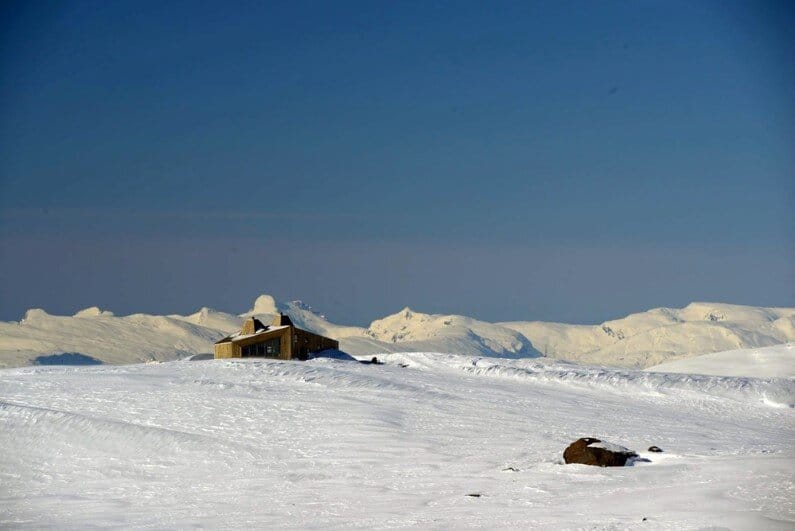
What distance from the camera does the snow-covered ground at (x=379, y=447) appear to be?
90.7ft

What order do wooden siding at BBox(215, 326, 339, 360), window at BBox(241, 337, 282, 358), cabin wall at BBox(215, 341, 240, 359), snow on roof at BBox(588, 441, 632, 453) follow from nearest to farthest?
snow on roof at BBox(588, 441, 632, 453)
cabin wall at BBox(215, 341, 240, 359)
wooden siding at BBox(215, 326, 339, 360)
window at BBox(241, 337, 282, 358)

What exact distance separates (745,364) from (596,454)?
56142 mm

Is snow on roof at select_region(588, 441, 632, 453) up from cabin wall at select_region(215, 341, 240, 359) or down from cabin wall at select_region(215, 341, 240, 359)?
down

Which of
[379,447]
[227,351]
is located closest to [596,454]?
[379,447]

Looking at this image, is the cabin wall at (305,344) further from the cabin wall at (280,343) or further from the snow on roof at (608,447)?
the snow on roof at (608,447)

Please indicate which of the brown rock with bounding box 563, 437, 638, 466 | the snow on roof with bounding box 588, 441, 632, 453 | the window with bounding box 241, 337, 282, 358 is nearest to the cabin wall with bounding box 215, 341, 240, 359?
the window with bounding box 241, 337, 282, 358

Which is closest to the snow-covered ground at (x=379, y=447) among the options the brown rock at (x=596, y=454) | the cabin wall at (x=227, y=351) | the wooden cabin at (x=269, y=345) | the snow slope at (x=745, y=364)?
the brown rock at (x=596, y=454)

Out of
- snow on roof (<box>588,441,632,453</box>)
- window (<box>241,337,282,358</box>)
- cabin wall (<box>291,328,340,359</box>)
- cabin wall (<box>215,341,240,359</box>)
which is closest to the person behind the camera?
snow on roof (<box>588,441,632,453</box>)

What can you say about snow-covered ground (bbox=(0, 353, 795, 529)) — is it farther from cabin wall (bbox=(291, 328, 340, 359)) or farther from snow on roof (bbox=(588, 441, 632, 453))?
cabin wall (bbox=(291, 328, 340, 359))

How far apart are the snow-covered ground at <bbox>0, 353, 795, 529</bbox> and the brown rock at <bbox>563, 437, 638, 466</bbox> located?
0.66 metres

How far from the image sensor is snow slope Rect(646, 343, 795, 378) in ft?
269

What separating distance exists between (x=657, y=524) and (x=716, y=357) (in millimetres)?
73237

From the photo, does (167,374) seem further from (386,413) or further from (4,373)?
(386,413)

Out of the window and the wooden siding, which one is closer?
the wooden siding
